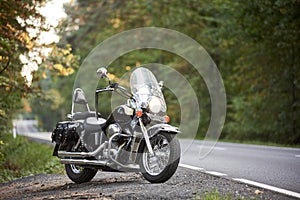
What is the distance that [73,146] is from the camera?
9.19m

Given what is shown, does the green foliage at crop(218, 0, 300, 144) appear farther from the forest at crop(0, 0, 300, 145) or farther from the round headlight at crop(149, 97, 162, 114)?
the round headlight at crop(149, 97, 162, 114)

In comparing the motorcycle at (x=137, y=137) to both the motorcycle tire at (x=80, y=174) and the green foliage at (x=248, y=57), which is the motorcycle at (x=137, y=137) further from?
the green foliage at (x=248, y=57)

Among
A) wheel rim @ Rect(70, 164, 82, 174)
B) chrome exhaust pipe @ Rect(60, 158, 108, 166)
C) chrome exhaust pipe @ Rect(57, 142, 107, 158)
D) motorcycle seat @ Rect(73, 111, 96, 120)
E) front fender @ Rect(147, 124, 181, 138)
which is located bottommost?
wheel rim @ Rect(70, 164, 82, 174)

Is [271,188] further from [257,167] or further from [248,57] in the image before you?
[248,57]

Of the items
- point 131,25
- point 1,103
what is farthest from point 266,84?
point 131,25

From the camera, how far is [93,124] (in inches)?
348

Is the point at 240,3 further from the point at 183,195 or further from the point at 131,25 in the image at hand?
the point at 131,25

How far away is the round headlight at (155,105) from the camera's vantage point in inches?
314

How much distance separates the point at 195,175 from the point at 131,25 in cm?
3067

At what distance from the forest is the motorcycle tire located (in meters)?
3.47

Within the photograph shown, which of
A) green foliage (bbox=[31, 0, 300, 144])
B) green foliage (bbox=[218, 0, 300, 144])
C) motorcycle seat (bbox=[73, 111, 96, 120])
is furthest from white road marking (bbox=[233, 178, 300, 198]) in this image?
green foliage (bbox=[218, 0, 300, 144])

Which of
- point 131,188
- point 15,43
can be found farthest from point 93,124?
point 15,43

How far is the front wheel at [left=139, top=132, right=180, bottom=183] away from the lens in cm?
767

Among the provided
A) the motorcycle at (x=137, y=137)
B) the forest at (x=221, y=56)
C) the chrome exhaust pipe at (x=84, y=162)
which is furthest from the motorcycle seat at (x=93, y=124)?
the forest at (x=221, y=56)
